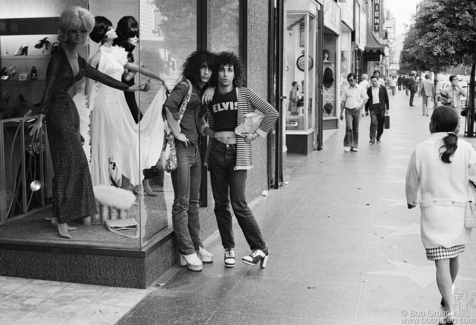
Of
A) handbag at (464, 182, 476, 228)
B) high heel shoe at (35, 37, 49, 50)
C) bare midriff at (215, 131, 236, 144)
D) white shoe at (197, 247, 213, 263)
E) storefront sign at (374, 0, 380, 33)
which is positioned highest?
storefront sign at (374, 0, 380, 33)

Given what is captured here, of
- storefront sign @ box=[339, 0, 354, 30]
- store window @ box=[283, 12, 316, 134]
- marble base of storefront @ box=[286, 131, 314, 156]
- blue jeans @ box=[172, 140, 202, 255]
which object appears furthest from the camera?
storefront sign @ box=[339, 0, 354, 30]

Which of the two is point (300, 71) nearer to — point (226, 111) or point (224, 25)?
point (224, 25)

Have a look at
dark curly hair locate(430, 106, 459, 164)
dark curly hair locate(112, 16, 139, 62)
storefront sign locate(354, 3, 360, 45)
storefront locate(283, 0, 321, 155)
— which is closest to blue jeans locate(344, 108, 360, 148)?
storefront locate(283, 0, 321, 155)

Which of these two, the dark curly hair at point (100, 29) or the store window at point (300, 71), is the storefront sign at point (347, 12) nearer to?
the store window at point (300, 71)

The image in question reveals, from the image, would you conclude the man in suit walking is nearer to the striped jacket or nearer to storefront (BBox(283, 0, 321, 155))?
storefront (BBox(283, 0, 321, 155))

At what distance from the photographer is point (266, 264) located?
6.61 m

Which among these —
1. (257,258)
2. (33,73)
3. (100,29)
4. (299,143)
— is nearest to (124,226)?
(257,258)

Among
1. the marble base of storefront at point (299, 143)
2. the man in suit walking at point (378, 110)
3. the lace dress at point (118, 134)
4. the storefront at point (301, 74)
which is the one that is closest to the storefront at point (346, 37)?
the man in suit walking at point (378, 110)

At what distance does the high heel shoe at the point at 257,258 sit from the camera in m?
6.38

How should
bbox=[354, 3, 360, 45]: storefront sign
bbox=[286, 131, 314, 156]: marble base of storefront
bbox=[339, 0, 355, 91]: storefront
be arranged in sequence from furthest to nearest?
bbox=[354, 3, 360, 45]: storefront sign, bbox=[339, 0, 355, 91]: storefront, bbox=[286, 131, 314, 156]: marble base of storefront

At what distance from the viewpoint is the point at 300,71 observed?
56.1ft

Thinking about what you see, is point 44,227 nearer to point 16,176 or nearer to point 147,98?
point 16,176

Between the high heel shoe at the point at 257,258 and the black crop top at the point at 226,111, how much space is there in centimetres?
113

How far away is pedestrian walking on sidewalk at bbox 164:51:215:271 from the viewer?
622cm
